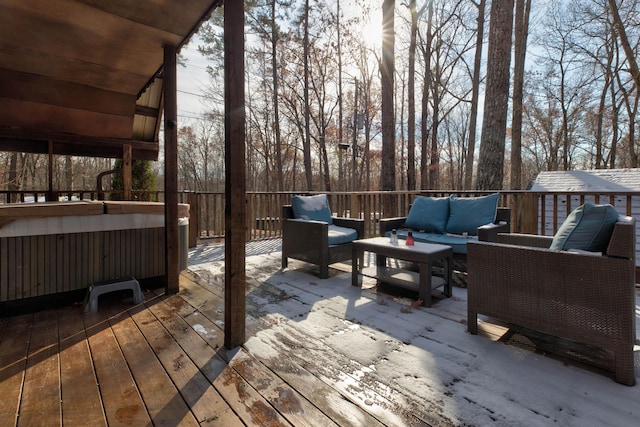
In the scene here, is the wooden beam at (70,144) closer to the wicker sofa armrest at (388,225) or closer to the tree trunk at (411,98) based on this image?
the wicker sofa armrest at (388,225)

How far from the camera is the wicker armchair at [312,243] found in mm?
3746

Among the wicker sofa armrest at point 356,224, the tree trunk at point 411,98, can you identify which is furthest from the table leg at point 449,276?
the tree trunk at point 411,98

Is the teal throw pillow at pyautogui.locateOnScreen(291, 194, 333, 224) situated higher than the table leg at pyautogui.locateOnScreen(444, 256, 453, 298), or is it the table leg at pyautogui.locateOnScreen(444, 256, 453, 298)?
the teal throw pillow at pyautogui.locateOnScreen(291, 194, 333, 224)

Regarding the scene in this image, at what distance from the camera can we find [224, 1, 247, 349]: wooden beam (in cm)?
202

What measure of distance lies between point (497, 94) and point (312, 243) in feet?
16.0

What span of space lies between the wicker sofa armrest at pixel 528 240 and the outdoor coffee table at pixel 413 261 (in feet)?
1.70

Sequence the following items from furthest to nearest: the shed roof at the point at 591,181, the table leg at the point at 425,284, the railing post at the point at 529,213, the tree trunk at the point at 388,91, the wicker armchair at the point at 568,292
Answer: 1. the shed roof at the point at 591,181
2. the tree trunk at the point at 388,91
3. the railing post at the point at 529,213
4. the table leg at the point at 425,284
5. the wicker armchair at the point at 568,292

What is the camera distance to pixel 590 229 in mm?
1982

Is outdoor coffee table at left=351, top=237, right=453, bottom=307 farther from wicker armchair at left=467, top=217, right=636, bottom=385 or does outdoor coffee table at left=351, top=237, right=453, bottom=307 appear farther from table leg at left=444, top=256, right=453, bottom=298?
wicker armchair at left=467, top=217, right=636, bottom=385

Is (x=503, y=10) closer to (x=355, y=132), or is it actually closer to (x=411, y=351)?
(x=411, y=351)

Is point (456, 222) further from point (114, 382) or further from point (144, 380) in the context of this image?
point (114, 382)

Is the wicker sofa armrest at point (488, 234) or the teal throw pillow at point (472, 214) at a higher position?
the teal throw pillow at point (472, 214)

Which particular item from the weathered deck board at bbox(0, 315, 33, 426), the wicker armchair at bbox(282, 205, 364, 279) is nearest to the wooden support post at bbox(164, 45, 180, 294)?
the weathered deck board at bbox(0, 315, 33, 426)

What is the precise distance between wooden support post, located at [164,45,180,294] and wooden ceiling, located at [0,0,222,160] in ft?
0.84
